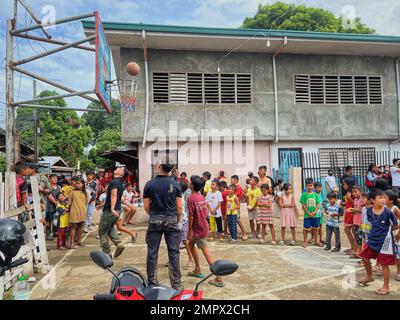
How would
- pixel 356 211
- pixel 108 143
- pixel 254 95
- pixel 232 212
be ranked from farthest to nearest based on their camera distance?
pixel 108 143 → pixel 254 95 → pixel 232 212 → pixel 356 211

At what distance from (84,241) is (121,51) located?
677 centimetres

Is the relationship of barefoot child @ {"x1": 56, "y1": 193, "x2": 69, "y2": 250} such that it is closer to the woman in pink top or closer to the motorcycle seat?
the woman in pink top

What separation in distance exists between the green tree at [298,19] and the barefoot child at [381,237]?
66.3ft

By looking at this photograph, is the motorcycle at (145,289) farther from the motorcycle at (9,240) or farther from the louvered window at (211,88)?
the louvered window at (211,88)

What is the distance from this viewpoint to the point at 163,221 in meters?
4.45

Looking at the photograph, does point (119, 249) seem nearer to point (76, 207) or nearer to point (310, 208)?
point (76, 207)

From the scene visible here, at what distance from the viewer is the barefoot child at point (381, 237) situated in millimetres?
4484

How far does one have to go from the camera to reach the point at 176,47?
11750 millimetres

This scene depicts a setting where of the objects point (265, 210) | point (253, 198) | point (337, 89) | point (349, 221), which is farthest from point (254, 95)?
point (349, 221)

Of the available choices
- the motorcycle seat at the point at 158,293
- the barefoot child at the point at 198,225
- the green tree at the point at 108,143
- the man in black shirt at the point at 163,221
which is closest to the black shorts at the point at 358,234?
the barefoot child at the point at 198,225

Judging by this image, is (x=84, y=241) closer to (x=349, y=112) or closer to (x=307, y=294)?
(x=307, y=294)

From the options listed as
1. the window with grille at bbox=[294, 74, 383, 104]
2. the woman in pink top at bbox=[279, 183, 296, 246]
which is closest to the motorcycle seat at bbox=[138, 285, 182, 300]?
the woman in pink top at bbox=[279, 183, 296, 246]

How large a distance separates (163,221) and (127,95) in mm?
6859
